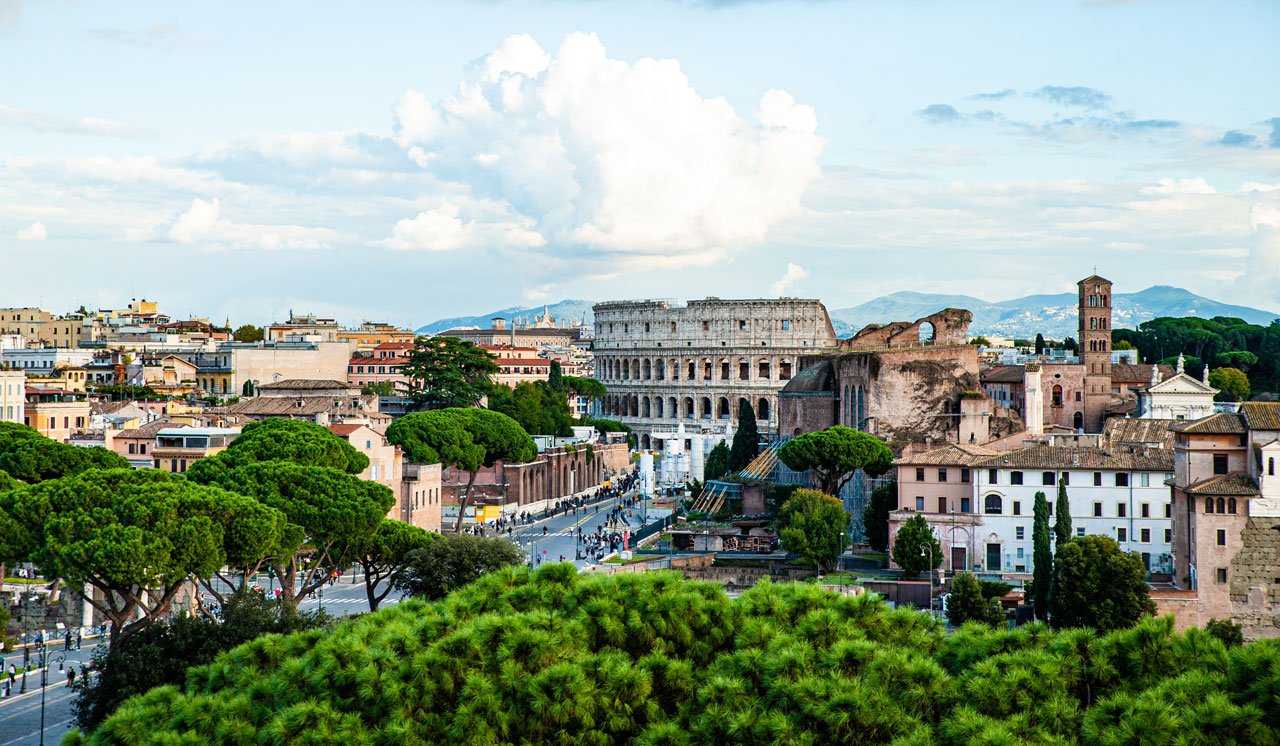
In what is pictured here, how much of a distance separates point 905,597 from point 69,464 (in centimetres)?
2303

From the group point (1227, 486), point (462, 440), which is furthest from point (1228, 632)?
point (462, 440)

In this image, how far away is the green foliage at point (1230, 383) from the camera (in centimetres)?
7306

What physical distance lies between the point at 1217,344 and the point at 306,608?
228 ft

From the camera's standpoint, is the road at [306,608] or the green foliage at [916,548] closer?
the road at [306,608]

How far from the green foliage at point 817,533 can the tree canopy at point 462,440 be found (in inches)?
619

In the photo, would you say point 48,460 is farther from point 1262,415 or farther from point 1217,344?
point 1217,344

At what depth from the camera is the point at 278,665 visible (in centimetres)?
1838

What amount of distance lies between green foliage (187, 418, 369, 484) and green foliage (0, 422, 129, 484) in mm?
2919

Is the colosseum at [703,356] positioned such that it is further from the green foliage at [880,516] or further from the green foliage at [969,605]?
the green foliage at [969,605]

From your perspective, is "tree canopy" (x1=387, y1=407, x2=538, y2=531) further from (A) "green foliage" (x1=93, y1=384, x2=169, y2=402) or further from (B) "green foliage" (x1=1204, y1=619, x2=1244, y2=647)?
(B) "green foliage" (x1=1204, y1=619, x2=1244, y2=647)

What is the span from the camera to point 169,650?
25.1 m

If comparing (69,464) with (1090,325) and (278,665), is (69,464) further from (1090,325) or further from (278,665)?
(1090,325)

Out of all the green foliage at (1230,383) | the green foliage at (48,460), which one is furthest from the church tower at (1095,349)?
the green foliage at (48,460)

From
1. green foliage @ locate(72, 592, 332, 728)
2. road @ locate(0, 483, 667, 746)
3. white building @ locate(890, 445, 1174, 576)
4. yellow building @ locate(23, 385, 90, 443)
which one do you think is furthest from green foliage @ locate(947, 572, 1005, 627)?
yellow building @ locate(23, 385, 90, 443)
